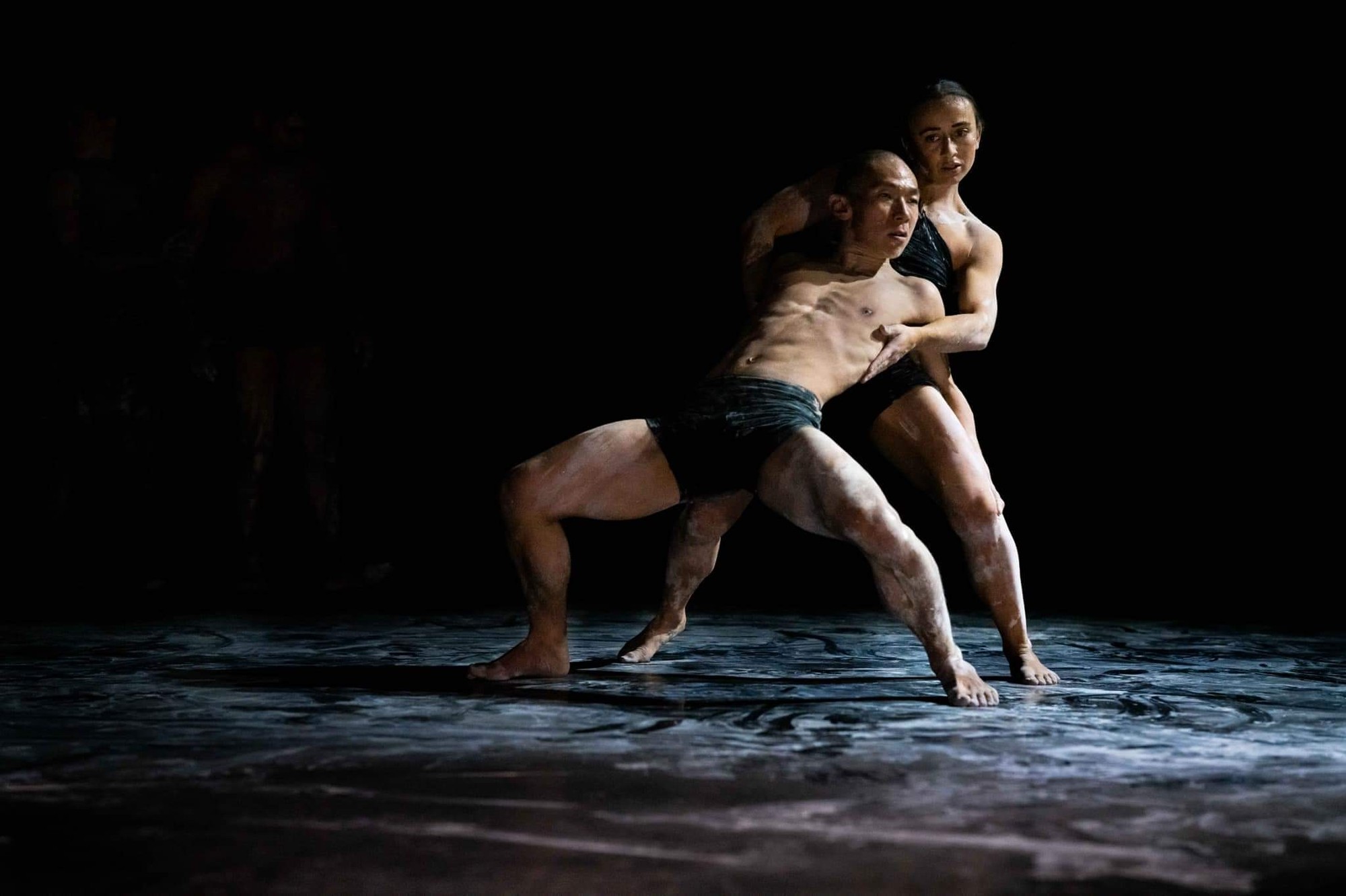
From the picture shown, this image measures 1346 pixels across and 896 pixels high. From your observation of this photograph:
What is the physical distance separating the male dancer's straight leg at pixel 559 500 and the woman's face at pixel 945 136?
0.82 m

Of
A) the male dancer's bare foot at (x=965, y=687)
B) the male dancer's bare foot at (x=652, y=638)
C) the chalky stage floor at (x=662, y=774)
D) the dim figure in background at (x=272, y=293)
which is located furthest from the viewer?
the dim figure in background at (x=272, y=293)

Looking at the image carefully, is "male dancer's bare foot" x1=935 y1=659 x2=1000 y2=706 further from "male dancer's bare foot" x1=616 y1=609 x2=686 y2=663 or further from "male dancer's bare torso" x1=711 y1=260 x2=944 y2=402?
"male dancer's bare foot" x1=616 y1=609 x2=686 y2=663

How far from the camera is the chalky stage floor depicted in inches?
68.6

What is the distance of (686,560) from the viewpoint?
3.65m

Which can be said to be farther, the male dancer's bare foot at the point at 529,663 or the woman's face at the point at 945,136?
the woman's face at the point at 945,136

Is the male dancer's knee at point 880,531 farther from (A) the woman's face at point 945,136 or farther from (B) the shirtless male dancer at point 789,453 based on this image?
(A) the woman's face at point 945,136

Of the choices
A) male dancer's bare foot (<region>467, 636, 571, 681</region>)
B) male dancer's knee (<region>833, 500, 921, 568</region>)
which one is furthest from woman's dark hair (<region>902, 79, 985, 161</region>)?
male dancer's bare foot (<region>467, 636, 571, 681</region>)

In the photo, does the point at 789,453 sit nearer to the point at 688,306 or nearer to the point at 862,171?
the point at 862,171

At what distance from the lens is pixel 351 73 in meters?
6.09

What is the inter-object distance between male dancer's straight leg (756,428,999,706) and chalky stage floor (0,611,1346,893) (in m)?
0.08

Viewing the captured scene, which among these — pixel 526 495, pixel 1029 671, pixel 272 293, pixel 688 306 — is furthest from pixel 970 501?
pixel 688 306

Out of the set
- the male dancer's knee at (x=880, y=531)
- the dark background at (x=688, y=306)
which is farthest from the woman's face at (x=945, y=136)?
the dark background at (x=688, y=306)

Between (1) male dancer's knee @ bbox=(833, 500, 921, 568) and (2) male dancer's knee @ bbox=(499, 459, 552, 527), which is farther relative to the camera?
(2) male dancer's knee @ bbox=(499, 459, 552, 527)

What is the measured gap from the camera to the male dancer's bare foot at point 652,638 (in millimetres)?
3590
